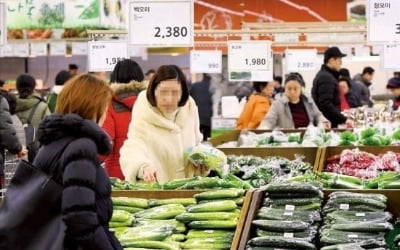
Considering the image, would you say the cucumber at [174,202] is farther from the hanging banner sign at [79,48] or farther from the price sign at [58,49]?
the price sign at [58,49]

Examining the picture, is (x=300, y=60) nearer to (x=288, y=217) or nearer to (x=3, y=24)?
(x=3, y=24)

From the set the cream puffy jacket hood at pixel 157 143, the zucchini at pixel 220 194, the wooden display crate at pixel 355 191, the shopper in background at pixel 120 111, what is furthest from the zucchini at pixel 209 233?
the shopper in background at pixel 120 111

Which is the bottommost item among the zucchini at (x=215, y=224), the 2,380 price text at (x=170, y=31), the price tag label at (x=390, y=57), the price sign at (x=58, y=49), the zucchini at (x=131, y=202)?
the zucchini at (x=215, y=224)

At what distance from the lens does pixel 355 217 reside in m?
4.77

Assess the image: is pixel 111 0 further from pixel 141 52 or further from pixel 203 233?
pixel 203 233

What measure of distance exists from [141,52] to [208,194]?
35.4 ft

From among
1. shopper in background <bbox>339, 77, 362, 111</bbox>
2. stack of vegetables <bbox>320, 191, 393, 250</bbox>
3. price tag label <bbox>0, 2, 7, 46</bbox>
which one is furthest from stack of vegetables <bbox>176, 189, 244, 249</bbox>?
shopper in background <bbox>339, 77, 362, 111</bbox>

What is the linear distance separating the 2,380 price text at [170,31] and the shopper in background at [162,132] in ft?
4.87

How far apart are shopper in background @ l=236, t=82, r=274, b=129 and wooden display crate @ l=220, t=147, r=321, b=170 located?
8.02 ft

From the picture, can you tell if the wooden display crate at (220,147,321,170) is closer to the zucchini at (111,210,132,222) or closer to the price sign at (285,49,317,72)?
the zucchini at (111,210,132,222)

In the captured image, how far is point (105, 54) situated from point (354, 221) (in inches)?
178

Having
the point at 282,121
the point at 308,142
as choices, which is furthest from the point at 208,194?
the point at 282,121

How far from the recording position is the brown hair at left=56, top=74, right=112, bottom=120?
152 inches

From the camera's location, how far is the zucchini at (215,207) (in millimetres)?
4828
